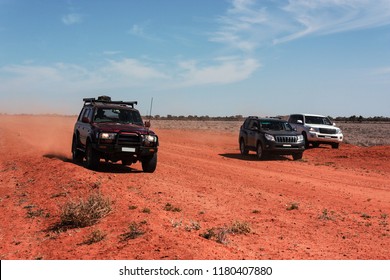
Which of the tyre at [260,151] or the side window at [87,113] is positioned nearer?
the side window at [87,113]

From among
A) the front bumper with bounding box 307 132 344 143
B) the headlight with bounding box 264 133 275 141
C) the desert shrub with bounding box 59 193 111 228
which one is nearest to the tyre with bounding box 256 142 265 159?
the headlight with bounding box 264 133 275 141

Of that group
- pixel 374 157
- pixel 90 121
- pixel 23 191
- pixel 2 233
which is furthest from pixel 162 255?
pixel 374 157

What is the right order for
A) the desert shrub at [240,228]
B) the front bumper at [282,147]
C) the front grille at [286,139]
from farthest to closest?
the front grille at [286,139] < the front bumper at [282,147] < the desert shrub at [240,228]

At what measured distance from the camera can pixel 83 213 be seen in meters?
8.12

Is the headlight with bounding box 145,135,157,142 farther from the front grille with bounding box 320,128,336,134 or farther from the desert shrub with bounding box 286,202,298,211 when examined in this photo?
the front grille with bounding box 320,128,336,134

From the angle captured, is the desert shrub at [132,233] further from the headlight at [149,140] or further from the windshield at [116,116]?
the windshield at [116,116]

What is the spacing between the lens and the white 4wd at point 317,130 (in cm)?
2605

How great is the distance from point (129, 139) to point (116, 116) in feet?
6.01

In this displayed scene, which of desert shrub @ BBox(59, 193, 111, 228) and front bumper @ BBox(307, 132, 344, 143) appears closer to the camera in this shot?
desert shrub @ BBox(59, 193, 111, 228)

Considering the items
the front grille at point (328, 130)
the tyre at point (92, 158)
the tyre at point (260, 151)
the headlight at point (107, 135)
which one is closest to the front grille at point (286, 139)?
the tyre at point (260, 151)

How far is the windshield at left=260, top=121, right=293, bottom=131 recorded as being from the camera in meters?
20.5

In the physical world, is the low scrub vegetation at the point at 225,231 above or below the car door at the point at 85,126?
below

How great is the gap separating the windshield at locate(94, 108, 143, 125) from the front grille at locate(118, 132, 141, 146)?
1.46 meters

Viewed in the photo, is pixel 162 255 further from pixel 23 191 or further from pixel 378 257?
pixel 23 191
